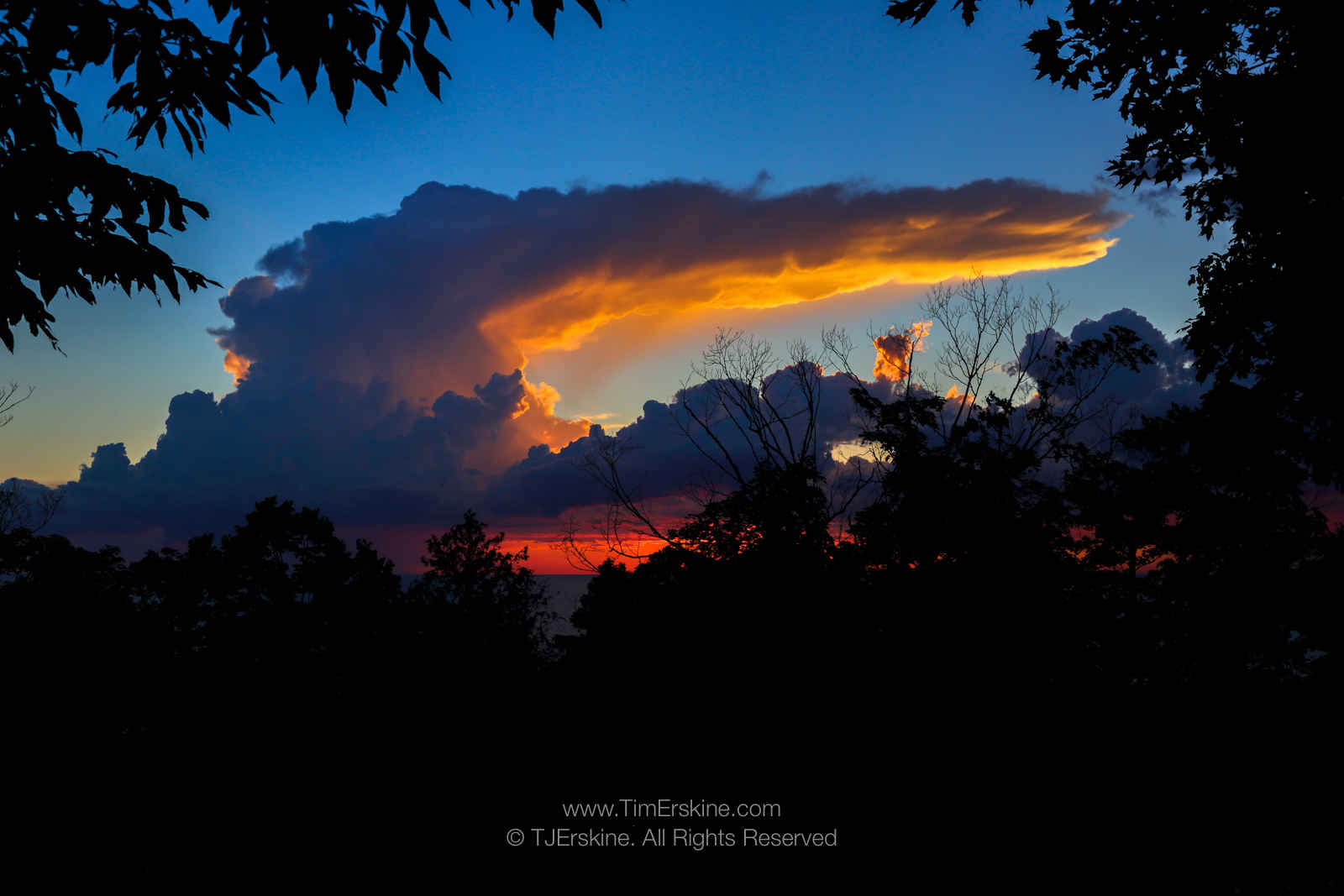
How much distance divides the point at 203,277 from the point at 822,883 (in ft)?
39.5

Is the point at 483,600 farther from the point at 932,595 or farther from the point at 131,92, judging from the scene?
the point at 131,92

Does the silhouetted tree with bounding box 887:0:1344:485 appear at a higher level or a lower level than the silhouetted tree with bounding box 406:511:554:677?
higher

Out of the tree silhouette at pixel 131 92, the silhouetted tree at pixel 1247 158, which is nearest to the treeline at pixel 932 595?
the silhouetted tree at pixel 1247 158

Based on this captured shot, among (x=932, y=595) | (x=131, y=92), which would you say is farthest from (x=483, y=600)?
(x=131, y=92)

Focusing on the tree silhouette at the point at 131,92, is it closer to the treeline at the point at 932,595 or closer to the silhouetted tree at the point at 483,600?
the treeline at the point at 932,595

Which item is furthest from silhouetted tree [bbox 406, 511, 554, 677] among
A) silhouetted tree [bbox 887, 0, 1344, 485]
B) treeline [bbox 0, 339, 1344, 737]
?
silhouetted tree [bbox 887, 0, 1344, 485]

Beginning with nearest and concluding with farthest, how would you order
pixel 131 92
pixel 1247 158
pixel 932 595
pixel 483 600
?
pixel 131 92 → pixel 1247 158 → pixel 932 595 → pixel 483 600

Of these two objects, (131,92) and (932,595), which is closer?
(131,92)

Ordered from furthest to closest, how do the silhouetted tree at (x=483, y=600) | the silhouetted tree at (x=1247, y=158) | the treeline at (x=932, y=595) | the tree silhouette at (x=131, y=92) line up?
the silhouetted tree at (x=483, y=600) → the treeline at (x=932, y=595) → the silhouetted tree at (x=1247, y=158) → the tree silhouette at (x=131, y=92)

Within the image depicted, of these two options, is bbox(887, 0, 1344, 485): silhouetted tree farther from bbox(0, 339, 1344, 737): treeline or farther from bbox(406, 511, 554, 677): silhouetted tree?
bbox(406, 511, 554, 677): silhouetted tree

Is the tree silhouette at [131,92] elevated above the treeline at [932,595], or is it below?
above

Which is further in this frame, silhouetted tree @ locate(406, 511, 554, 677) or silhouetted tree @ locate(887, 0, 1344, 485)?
silhouetted tree @ locate(406, 511, 554, 677)

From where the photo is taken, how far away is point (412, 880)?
1355 cm

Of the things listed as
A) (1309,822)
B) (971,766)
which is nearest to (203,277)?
(971,766)
